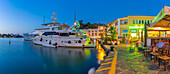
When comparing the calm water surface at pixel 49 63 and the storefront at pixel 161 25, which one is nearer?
the storefront at pixel 161 25

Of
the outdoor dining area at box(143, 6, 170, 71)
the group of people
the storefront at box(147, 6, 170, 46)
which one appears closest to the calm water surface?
the outdoor dining area at box(143, 6, 170, 71)

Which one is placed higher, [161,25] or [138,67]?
[161,25]

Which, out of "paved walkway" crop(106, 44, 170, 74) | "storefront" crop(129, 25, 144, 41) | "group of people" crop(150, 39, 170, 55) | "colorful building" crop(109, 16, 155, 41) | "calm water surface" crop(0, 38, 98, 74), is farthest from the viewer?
"colorful building" crop(109, 16, 155, 41)

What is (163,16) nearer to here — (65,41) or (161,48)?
(161,48)

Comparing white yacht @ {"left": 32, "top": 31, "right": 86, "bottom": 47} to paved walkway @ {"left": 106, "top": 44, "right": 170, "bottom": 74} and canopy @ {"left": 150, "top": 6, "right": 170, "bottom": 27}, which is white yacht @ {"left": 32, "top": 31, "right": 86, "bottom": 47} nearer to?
paved walkway @ {"left": 106, "top": 44, "right": 170, "bottom": 74}

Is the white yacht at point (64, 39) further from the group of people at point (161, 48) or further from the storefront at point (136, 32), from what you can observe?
the group of people at point (161, 48)

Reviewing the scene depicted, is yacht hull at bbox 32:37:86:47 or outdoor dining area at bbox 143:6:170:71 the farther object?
yacht hull at bbox 32:37:86:47

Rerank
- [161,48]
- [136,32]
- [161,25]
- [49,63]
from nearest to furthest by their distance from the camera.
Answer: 1. [161,48]
2. [161,25]
3. [49,63]
4. [136,32]

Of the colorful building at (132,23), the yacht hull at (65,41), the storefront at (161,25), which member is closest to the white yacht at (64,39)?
the yacht hull at (65,41)

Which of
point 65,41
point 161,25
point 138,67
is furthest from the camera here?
point 65,41

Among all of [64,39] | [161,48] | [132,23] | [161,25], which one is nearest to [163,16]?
[161,48]

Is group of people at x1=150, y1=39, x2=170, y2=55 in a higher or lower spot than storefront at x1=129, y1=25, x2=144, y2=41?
lower

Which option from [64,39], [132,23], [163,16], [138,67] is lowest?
[138,67]

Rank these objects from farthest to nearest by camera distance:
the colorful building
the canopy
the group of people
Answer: the colorful building, the group of people, the canopy
